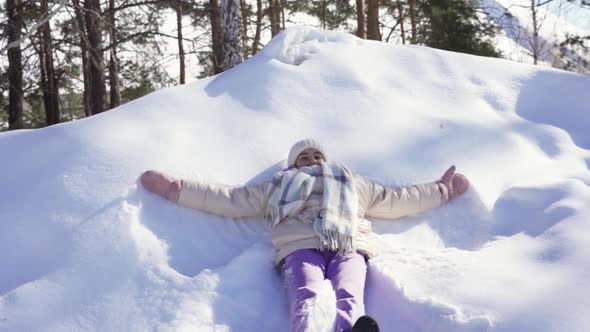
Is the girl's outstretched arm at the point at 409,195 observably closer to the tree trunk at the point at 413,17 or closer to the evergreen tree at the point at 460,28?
the evergreen tree at the point at 460,28

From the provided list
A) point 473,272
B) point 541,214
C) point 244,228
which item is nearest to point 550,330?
point 473,272

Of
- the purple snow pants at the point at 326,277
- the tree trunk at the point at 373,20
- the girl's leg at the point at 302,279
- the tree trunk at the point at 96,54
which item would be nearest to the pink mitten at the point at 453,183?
the purple snow pants at the point at 326,277

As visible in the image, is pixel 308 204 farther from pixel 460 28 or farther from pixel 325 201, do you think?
pixel 460 28

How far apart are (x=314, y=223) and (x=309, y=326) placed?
627mm

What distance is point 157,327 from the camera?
2.21 m

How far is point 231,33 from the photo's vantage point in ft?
20.5

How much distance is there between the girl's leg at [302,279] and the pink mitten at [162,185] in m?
0.72

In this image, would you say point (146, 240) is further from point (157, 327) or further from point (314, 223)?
point (314, 223)

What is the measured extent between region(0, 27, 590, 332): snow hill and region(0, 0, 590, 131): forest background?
3358 mm

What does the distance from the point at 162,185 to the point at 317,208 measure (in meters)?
0.83

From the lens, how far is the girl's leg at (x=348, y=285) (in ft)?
7.13

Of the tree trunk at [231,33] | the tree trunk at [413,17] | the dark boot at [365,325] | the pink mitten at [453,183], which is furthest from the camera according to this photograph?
the tree trunk at [413,17]

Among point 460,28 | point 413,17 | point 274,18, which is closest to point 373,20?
point 460,28

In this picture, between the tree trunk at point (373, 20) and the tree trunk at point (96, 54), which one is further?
the tree trunk at point (373, 20)
